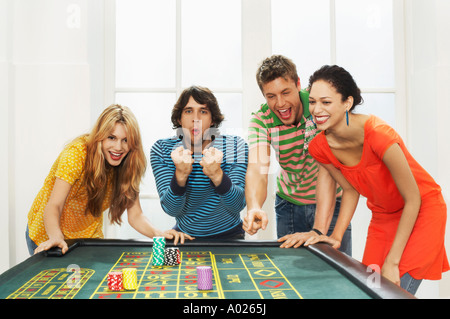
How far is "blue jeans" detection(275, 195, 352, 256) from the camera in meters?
2.15

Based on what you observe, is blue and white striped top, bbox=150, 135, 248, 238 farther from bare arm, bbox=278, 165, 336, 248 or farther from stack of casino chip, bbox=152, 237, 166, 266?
stack of casino chip, bbox=152, 237, 166, 266

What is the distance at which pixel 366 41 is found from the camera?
2.90 metres

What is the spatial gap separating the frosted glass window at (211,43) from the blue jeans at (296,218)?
40.9 inches

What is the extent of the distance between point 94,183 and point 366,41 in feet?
7.69

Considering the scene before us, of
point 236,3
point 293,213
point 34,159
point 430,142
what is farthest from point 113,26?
point 430,142

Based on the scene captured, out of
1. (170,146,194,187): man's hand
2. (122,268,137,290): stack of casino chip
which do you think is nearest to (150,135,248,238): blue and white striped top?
(170,146,194,187): man's hand

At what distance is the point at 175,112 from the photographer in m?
2.02

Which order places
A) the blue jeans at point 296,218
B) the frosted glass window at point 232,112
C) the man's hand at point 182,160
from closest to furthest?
the man's hand at point 182,160
the blue jeans at point 296,218
the frosted glass window at point 232,112

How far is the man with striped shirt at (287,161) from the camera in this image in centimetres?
184

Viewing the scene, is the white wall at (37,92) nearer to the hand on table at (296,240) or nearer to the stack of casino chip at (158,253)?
the stack of casino chip at (158,253)

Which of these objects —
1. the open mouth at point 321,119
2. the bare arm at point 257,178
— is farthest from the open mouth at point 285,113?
the open mouth at point 321,119
